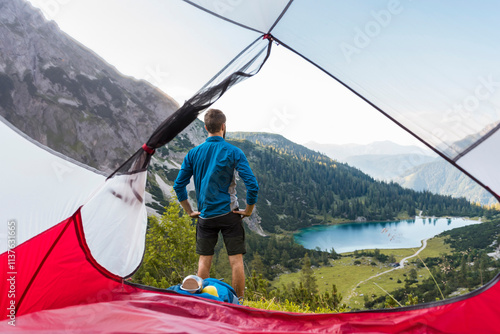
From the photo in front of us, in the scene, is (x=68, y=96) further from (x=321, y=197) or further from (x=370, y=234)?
(x=321, y=197)

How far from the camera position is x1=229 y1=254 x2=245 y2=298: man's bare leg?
3043mm

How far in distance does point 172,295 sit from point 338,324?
4.02ft

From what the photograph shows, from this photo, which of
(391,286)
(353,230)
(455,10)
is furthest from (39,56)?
(353,230)

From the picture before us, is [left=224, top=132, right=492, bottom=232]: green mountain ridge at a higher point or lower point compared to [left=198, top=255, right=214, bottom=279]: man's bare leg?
higher

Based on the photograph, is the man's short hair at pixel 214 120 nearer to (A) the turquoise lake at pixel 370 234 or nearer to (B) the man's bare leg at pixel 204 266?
(B) the man's bare leg at pixel 204 266

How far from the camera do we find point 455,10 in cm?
225

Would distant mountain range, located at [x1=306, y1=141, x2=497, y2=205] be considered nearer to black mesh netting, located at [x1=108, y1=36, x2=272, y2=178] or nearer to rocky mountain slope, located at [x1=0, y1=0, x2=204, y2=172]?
black mesh netting, located at [x1=108, y1=36, x2=272, y2=178]

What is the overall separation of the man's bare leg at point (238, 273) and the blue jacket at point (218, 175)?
424 millimetres

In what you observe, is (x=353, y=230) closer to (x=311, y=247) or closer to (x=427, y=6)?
(x=311, y=247)

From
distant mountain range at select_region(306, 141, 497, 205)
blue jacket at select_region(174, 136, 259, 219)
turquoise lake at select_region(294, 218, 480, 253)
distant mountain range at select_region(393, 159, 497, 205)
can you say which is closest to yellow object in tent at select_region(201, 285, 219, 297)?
blue jacket at select_region(174, 136, 259, 219)

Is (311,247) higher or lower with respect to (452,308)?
higher

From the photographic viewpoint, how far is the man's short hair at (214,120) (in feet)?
10.4

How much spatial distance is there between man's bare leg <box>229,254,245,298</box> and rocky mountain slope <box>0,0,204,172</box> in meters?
1.31

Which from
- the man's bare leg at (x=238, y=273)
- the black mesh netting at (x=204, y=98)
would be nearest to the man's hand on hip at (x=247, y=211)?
the man's bare leg at (x=238, y=273)
